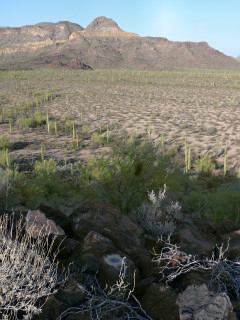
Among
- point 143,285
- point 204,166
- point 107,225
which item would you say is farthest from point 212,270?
point 204,166

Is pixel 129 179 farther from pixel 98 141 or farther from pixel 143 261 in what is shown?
pixel 98 141

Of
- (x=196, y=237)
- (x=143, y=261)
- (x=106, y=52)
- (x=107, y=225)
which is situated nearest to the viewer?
(x=143, y=261)

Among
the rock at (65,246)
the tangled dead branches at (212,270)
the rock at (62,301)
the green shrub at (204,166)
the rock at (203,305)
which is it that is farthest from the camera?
the green shrub at (204,166)

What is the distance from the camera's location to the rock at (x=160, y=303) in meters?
2.67

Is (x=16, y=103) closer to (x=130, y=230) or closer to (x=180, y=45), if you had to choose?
(x=130, y=230)

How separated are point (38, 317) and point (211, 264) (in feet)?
5.05

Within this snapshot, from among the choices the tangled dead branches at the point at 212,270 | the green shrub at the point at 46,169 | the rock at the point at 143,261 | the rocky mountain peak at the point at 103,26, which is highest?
the rocky mountain peak at the point at 103,26

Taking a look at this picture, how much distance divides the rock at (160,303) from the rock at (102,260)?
258mm

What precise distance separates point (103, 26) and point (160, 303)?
167985 millimetres

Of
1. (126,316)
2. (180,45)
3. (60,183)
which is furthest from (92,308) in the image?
(180,45)

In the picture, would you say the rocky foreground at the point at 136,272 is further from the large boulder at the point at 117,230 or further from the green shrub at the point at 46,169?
the green shrub at the point at 46,169

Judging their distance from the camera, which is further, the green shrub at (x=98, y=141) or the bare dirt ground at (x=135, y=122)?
the green shrub at (x=98, y=141)

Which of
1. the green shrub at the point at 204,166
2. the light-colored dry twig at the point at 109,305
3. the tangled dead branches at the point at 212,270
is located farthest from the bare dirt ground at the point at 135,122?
the light-colored dry twig at the point at 109,305

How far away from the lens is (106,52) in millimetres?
109312
